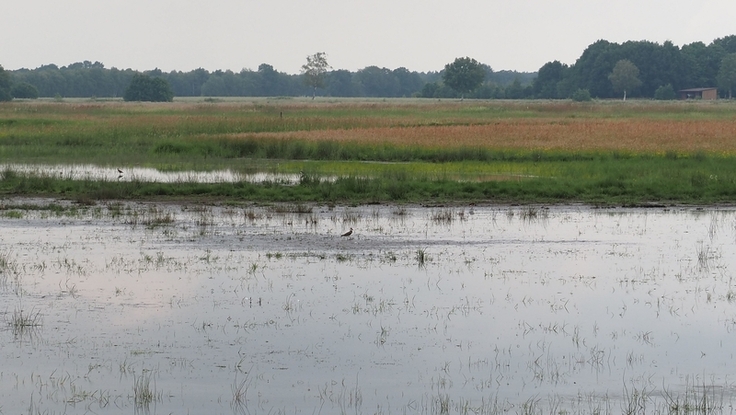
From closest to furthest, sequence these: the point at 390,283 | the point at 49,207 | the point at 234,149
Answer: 1. the point at 390,283
2. the point at 49,207
3. the point at 234,149

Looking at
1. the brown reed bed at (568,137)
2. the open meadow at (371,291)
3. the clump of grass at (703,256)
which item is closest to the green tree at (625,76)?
the brown reed bed at (568,137)

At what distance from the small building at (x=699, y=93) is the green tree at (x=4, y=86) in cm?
9432

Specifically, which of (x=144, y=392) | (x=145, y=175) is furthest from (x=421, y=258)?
(x=145, y=175)

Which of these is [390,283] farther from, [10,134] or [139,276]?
[10,134]

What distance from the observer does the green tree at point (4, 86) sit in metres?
129

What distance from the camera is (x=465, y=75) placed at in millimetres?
160125

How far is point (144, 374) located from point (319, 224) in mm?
10800

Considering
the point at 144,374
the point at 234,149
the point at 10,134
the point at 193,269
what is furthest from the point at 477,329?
the point at 10,134

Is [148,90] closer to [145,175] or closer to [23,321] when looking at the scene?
[145,175]

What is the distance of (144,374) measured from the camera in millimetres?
9375

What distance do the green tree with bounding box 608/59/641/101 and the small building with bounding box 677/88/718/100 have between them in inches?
262

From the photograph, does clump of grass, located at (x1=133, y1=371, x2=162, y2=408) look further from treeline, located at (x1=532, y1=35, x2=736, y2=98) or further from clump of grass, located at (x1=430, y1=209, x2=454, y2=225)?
treeline, located at (x1=532, y1=35, x2=736, y2=98)

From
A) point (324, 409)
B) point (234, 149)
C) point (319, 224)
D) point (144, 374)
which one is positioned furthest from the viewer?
point (234, 149)

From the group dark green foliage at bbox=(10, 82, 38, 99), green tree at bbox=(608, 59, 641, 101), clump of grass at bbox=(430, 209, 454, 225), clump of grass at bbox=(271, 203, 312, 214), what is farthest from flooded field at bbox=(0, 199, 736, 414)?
dark green foliage at bbox=(10, 82, 38, 99)
